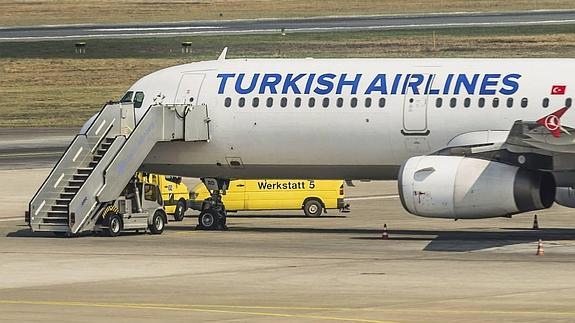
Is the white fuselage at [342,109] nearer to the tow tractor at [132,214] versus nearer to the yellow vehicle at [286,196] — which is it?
the tow tractor at [132,214]

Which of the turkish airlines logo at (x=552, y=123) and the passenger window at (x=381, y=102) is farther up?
the passenger window at (x=381, y=102)

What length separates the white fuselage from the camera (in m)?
43.8

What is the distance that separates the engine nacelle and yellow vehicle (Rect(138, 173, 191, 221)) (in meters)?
12.2

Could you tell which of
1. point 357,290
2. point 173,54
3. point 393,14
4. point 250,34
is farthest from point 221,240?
point 393,14

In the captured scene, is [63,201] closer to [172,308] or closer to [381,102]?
[381,102]

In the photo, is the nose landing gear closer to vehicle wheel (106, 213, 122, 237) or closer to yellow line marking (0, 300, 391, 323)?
vehicle wheel (106, 213, 122, 237)

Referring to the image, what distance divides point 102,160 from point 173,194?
27.7 feet

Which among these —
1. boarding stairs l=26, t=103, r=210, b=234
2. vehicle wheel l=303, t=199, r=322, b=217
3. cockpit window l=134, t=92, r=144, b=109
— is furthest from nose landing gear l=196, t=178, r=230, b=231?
vehicle wheel l=303, t=199, r=322, b=217

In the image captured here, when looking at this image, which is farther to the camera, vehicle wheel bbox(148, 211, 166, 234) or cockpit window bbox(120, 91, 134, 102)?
cockpit window bbox(120, 91, 134, 102)

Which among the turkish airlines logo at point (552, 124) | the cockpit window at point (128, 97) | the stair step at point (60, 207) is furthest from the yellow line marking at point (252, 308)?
the cockpit window at point (128, 97)

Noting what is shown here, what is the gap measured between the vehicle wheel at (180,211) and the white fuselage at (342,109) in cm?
458

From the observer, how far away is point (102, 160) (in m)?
46.5

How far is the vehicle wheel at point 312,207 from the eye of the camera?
178 ft

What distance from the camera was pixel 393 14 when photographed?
474ft
